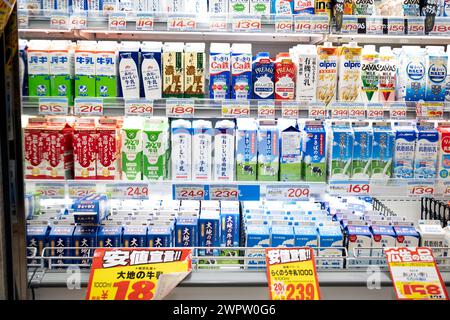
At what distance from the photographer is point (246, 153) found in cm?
228

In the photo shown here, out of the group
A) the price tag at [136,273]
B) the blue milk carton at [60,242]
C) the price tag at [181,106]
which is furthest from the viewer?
the price tag at [181,106]

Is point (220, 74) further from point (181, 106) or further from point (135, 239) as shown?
point (135, 239)

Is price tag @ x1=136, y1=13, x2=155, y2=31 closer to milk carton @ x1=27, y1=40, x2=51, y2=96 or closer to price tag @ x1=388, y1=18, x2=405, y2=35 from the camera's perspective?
milk carton @ x1=27, y1=40, x2=51, y2=96

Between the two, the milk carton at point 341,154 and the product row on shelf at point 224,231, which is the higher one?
the milk carton at point 341,154

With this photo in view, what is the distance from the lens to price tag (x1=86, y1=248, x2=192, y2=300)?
1664 mm

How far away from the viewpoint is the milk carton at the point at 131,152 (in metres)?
2.26

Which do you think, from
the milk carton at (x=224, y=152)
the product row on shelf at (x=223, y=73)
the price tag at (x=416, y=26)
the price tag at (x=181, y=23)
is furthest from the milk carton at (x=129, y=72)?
the price tag at (x=416, y=26)

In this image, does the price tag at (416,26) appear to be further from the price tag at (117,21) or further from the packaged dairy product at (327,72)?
the price tag at (117,21)

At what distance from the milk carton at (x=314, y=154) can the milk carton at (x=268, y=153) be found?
14 cm

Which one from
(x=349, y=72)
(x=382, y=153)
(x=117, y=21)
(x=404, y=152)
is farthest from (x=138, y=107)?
(x=404, y=152)

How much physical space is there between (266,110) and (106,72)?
2.59 feet

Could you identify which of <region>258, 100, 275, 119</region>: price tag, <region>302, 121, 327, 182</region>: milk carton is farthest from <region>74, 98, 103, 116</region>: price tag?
<region>302, 121, 327, 182</region>: milk carton

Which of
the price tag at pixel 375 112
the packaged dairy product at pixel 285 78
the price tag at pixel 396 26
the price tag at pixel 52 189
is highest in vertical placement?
the price tag at pixel 396 26

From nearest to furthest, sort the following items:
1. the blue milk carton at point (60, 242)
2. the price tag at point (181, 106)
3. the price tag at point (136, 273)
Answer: the price tag at point (136, 273) < the blue milk carton at point (60, 242) < the price tag at point (181, 106)
